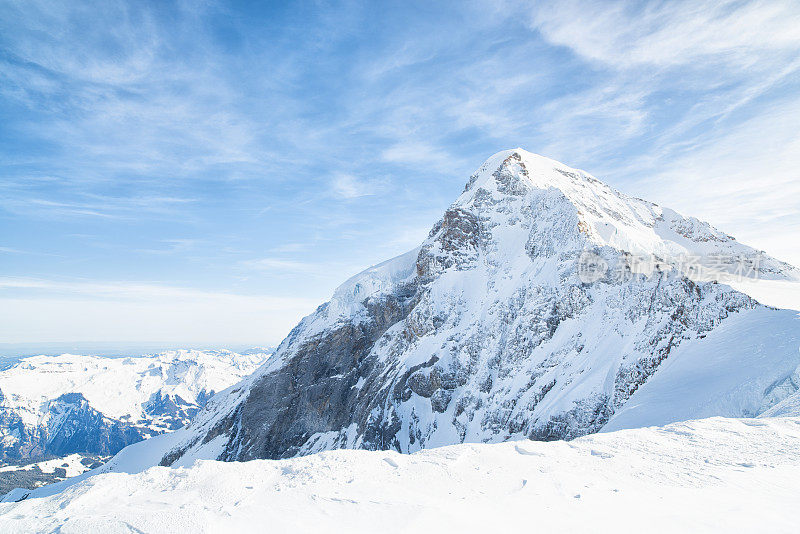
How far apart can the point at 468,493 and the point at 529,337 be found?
46.7m

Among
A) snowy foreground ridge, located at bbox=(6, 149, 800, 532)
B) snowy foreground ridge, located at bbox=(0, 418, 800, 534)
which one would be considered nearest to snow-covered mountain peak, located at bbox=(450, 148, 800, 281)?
snowy foreground ridge, located at bbox=(6, 149, 800, 532)

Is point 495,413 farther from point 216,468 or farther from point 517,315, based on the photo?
point 216,468

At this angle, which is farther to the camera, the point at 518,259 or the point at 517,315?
the point at 518,259

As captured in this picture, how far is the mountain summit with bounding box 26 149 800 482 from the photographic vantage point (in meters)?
27.2

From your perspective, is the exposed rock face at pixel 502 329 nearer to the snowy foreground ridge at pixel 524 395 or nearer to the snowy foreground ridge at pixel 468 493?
the snowy foreground ridge at pixel 524 395

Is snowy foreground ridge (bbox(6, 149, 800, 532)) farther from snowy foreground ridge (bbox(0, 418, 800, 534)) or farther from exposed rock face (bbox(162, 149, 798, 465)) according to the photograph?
exposed rock face (bbox(162, 149, 798, 465))

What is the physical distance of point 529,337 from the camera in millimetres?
53125

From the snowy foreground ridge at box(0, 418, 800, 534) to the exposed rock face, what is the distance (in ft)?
76.8

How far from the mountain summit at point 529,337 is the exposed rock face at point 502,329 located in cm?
25

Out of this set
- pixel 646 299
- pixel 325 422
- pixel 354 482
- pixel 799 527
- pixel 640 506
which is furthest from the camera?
pixel 325 422

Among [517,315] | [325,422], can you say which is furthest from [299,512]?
[325,422]

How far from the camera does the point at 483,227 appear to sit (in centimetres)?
8062

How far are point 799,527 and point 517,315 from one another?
52.3 metres

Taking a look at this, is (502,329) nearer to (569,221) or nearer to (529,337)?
(529,337)
